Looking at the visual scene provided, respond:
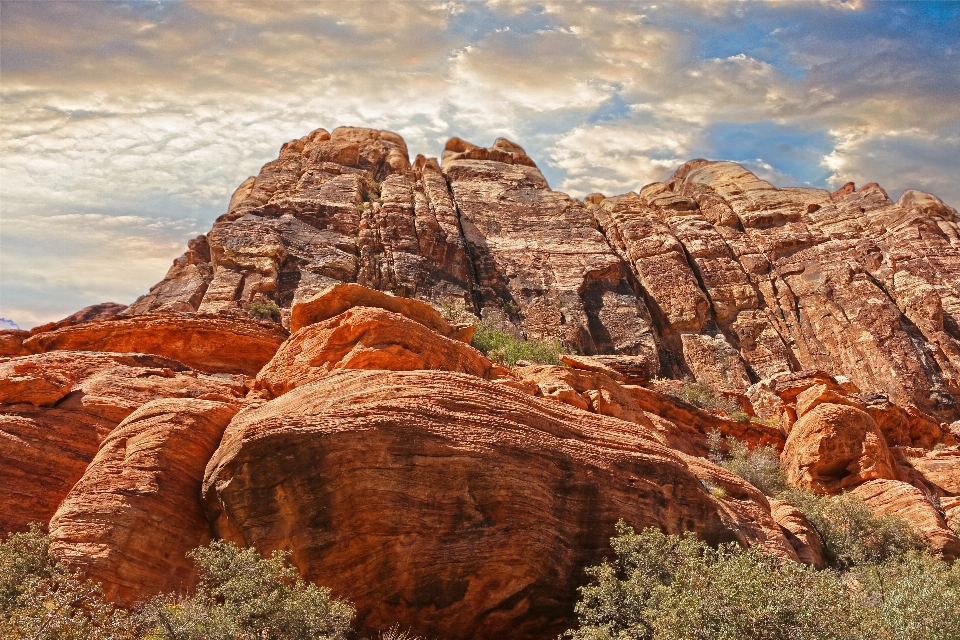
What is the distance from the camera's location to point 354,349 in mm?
22500

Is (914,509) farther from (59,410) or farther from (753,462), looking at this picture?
(59,410)

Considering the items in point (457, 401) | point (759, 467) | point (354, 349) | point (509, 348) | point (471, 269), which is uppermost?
point (471, 269)

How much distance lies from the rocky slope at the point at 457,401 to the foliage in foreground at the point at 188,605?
0.75m

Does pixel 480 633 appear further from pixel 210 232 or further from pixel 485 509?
pixel 210 232

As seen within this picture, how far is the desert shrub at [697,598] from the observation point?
44.3 ft

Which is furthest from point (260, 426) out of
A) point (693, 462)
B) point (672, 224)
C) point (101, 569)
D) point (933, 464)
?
point (672, 224)

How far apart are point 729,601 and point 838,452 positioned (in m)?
20.8

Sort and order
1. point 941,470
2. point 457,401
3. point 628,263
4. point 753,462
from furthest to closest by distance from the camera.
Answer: point 628,263, point 941,470, point 753,462, point 457,401

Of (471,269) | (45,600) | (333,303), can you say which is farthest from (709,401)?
(45,600)

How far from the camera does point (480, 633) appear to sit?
1545 cm

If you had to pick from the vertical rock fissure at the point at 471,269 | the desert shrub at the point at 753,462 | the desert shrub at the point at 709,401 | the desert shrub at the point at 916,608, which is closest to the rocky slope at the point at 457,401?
the vertical rock fissure at the point at 471,269

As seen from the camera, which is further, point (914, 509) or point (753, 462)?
point (753, 462)

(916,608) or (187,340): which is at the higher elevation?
(187,340)

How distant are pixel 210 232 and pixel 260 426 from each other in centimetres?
4889
